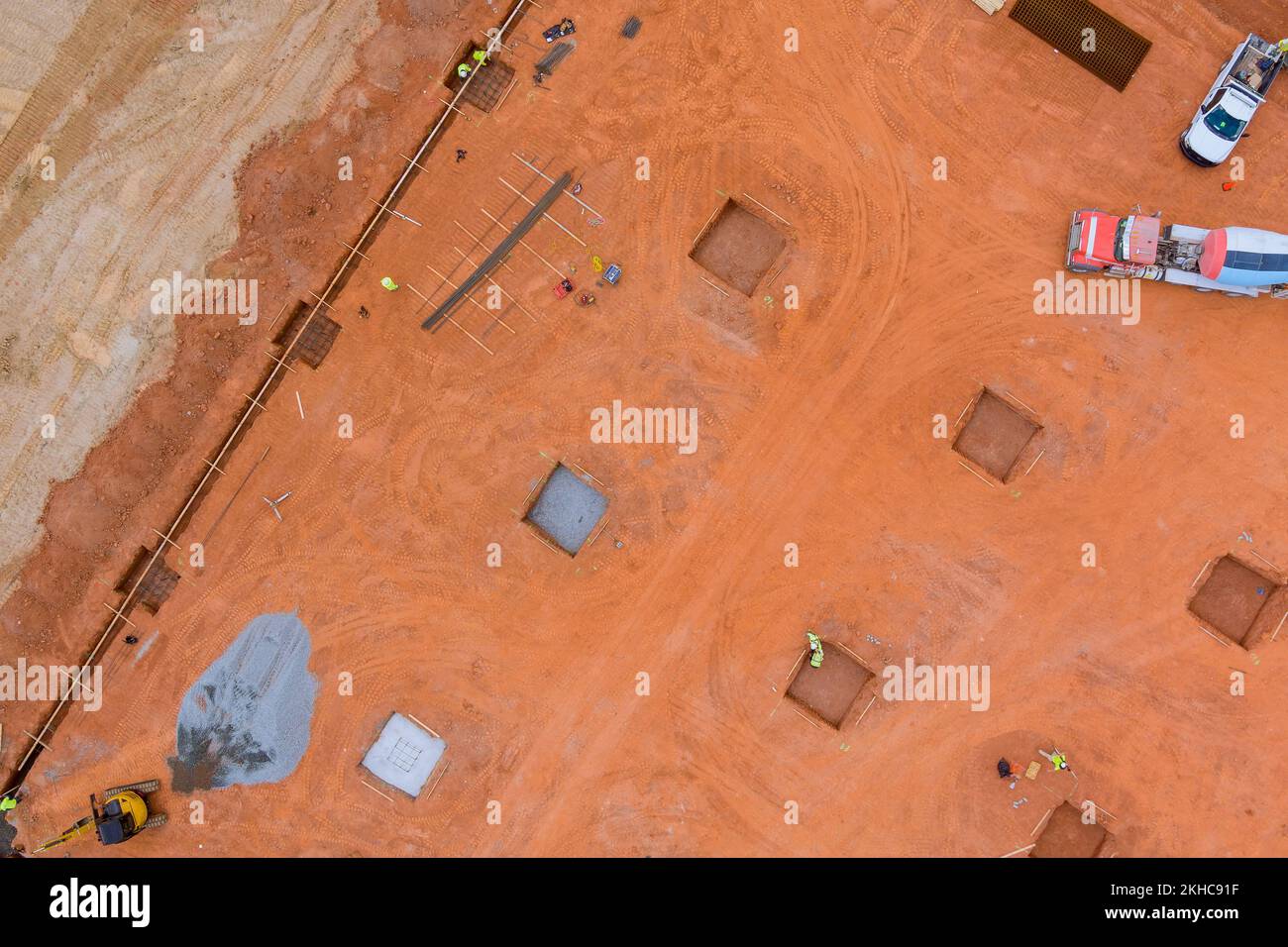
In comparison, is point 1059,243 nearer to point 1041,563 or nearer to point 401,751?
point 1041,563

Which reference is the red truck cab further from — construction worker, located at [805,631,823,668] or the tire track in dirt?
construction worker, located at [805,631,823,668]

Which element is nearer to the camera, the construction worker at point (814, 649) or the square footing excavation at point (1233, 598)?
the construction worker at point (814, 649)

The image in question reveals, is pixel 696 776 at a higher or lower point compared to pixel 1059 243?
lower

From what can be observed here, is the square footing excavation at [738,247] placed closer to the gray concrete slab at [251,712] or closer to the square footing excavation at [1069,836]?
the gray concrete slab at [251,712]

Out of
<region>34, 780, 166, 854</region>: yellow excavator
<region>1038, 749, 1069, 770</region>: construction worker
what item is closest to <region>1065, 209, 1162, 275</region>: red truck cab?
<region>1038, 749, 1069, 770</region>: construction worker

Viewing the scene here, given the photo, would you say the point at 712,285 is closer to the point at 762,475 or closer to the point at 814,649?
the point at 762,475

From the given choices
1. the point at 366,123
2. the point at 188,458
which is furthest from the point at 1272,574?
the point at 188,458

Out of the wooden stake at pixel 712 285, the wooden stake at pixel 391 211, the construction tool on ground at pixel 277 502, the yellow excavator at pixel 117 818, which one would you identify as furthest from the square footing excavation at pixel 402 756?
the wooden stake at pixel 712 285
